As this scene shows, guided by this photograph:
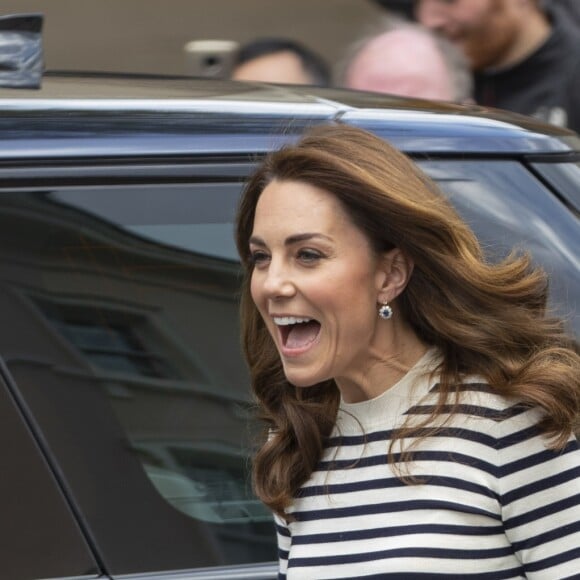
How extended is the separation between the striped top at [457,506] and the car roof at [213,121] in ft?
1.89

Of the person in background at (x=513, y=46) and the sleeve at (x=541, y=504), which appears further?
the person in background at (x=513, y=46)

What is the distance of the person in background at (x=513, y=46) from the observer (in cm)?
435

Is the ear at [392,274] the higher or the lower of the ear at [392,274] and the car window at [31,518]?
the higher

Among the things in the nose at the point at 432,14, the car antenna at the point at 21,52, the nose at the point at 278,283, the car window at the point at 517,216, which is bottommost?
the nose at the point at 278,283

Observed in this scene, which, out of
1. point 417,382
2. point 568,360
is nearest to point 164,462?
point 417,382

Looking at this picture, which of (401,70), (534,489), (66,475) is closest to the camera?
(534,489)

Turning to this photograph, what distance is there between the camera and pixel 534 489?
173cm

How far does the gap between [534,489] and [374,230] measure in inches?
15.3

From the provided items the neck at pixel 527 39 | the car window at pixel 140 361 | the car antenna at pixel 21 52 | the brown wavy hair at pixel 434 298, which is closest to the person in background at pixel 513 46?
the neck at pixel 527 39

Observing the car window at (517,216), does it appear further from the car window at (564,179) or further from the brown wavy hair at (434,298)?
the brown wavy hair at (434,298)

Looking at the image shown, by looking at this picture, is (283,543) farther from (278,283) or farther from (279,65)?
(279,65)

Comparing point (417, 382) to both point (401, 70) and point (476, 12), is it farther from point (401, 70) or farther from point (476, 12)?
point (476, 12)

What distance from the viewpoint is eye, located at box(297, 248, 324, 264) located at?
5.99 feet

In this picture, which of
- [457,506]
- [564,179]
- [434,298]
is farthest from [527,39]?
[457,506]
